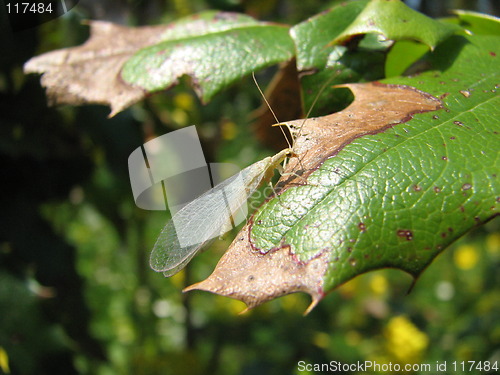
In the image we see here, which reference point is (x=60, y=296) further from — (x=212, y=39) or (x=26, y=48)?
(x=212, y=39)

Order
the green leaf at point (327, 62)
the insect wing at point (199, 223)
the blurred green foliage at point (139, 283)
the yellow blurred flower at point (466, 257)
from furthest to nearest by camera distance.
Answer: the yellow blurred flower at point (466, 257), the blurred green foliage at point (139, 283), the insect wing at point (199, 223), the green leaf at point (327, 62)

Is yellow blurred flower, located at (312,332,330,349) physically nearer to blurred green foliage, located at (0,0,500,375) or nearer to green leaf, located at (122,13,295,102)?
blurred green foliage, located at (0,0,500,375)

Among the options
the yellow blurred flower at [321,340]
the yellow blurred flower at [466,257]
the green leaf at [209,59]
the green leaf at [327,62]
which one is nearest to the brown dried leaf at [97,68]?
the green leaf at [209,59]

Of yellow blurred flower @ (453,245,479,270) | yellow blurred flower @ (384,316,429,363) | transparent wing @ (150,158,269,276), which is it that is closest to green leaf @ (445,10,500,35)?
transparent wing @ (150,158,269,276)

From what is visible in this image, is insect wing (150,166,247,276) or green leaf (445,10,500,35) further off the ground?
green leaf (445,10,500,35)

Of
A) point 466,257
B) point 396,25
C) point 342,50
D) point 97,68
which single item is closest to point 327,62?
point 342,50

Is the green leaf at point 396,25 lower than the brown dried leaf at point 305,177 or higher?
higher

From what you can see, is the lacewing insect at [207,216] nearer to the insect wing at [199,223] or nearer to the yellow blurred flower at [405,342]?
the insect wing at [199,223]
